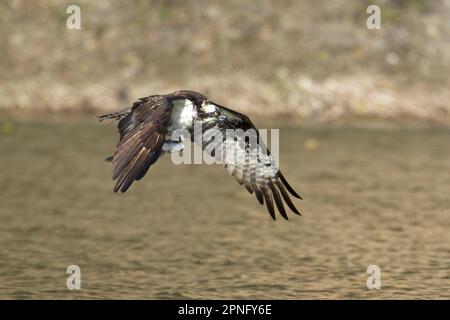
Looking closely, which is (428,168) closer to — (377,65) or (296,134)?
(296,134)

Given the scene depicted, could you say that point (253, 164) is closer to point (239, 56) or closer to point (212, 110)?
→ point (212, 110)

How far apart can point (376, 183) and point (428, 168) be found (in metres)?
1.40

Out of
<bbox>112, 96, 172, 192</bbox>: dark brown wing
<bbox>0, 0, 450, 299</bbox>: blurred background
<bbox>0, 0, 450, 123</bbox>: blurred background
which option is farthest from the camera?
<bbox>0, 0, 450, 123</bbox>: blurred background

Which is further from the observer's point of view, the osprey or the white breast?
the white breast

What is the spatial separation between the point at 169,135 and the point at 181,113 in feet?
0.92

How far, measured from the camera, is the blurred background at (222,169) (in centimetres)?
1221

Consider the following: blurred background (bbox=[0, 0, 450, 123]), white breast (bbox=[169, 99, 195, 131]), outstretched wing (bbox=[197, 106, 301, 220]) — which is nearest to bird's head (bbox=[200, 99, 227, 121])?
white breast (bbox=[169, 99, 195, 131])

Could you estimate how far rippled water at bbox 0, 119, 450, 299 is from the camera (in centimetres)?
1166

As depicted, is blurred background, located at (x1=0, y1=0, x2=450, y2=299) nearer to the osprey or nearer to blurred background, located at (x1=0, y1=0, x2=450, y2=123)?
blurred background, located at (x1=0, y1=0, x2=450, y2=123)

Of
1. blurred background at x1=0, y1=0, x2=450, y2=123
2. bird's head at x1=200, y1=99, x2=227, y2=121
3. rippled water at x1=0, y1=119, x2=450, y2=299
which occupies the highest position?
blurred background at x1=0, y1=0, x2=450, y2=123

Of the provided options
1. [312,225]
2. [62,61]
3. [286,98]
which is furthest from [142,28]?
[312,225]

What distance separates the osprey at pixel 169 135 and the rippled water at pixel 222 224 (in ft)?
3.95

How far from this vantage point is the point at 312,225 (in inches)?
574

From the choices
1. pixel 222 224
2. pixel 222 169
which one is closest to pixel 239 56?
pixel 222 169
